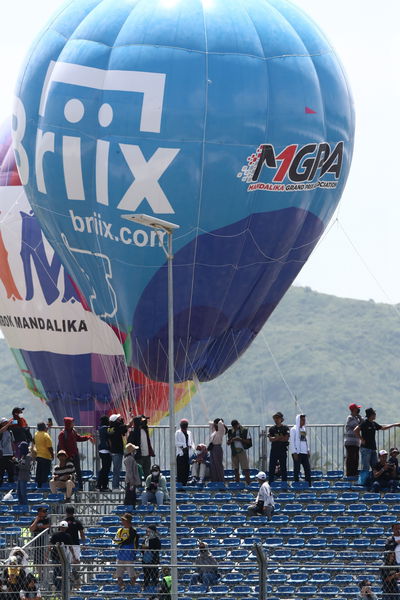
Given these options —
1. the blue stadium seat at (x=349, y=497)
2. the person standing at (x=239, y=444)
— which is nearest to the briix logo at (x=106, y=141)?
the person standing at (x=239, y=444)

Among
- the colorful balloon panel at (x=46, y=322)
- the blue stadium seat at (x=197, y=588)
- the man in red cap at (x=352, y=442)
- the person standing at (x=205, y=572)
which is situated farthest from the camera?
the colorful balloon panel at (x=46, y=322)

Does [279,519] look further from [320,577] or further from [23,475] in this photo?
[23,475]

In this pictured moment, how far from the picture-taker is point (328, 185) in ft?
131

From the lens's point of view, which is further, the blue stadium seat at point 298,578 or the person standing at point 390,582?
the blue stadium seat at point 298,578

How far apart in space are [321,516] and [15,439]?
24.9 ft

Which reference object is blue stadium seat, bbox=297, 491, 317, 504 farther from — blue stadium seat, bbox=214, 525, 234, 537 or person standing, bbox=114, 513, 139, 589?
person standing, bbox=114, 513, 139, 589

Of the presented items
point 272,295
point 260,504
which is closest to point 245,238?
point 272,295

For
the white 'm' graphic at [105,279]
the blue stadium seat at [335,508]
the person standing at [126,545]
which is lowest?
the person standing at [126,545]

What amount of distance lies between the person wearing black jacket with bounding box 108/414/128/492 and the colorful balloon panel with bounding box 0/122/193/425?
43.2 feet

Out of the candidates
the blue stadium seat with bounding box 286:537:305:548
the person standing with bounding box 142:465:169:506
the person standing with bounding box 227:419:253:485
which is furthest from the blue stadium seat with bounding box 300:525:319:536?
the person standing with bounding box 227:419:253:485

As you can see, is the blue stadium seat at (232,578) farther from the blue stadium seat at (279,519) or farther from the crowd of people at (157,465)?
the crowd of people at (157,465)

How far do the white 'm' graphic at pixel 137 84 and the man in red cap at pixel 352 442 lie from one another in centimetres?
816

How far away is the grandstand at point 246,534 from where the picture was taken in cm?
2645

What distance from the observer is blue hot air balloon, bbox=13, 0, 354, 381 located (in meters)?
37.1
